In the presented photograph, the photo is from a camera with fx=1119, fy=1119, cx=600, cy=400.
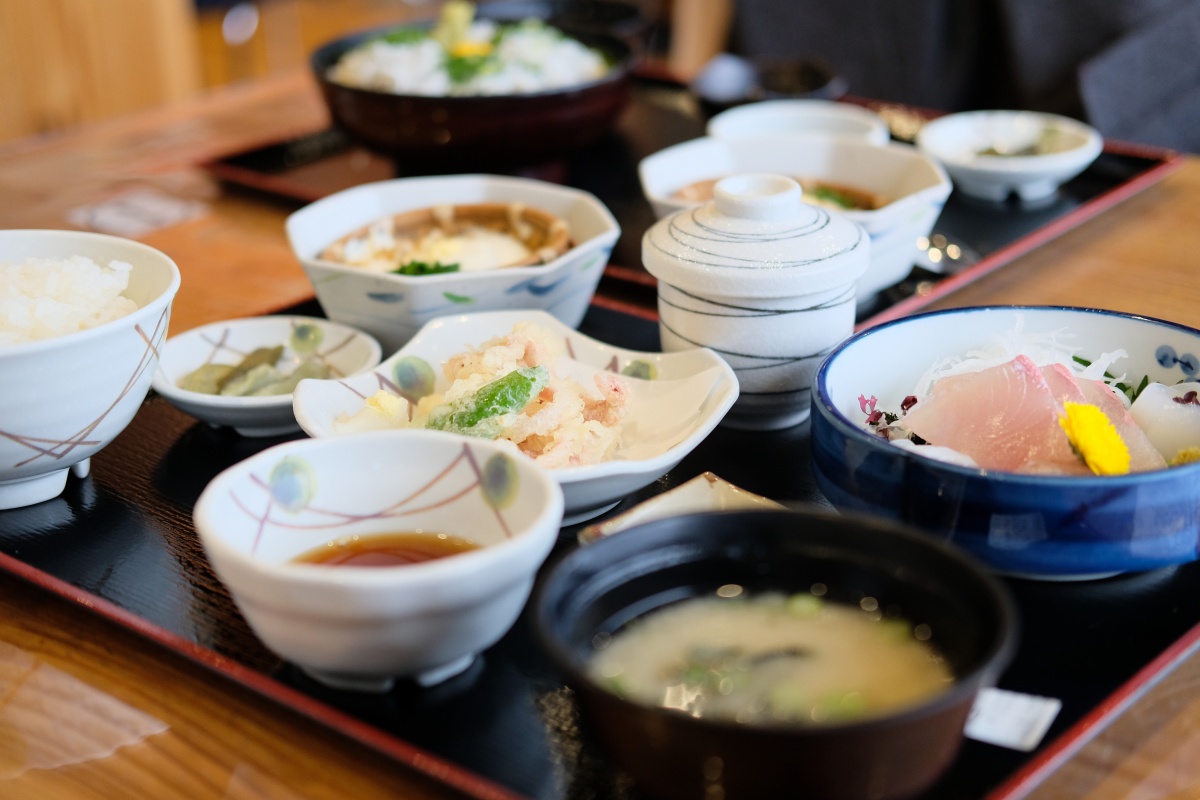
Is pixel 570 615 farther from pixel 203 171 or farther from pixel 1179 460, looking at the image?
pixel 203 171

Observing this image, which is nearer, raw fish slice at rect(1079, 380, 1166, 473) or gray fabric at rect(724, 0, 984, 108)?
raw fish slice at rect(1079, 380, 1166, 473)

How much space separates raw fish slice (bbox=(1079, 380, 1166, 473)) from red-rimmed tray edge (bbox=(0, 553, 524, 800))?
71 cm

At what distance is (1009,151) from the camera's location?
229cm

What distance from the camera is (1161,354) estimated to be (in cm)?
128

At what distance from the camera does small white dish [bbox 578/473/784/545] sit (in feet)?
3.62

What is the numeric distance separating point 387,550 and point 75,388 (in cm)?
41

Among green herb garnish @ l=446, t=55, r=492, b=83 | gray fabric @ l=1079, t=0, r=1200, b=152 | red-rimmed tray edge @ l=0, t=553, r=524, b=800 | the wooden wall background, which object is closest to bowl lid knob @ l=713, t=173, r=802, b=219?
red-rimmed tray edge @ l=0, t=553, r=524, b=800

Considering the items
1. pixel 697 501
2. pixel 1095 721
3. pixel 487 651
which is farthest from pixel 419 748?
pixel 1095 721

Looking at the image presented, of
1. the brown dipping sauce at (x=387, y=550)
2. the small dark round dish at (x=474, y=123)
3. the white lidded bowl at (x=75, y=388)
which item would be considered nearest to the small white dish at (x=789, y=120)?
the small dark round dish at (x=474, y=123)

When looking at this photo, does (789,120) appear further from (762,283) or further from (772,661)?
(772,661)

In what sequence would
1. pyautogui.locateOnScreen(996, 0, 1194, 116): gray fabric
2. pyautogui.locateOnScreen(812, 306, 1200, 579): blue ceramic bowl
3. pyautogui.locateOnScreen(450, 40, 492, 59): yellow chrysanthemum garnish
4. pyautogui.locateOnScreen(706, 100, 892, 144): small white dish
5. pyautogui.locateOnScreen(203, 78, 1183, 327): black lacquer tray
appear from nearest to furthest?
1. pyautogui.locateOnScreen(812, 306, 1200, 579): blue ceramic bowl
2. pyautogui.locateOnScreen(203, 78, 1183, 327): black lacquer tray
3. pyautogui.locateOnScreen(706, 100, 892, 144): small white dish
4. pyautogui.locateOnScreen(450, 40, 492, 59): yellow chrysanthemum garnish
5. pyautogui.locateOnScreen(996, 0, 1194, 116): gray fabric

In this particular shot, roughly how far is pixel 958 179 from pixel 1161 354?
0.95 meters

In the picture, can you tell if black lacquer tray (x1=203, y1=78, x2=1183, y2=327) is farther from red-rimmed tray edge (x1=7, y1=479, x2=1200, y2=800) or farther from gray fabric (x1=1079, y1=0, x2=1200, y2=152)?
red-rimmed tray edge (x1=7, y1=479, x2=1200, y2=800)

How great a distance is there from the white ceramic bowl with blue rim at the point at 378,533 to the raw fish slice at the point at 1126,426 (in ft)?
2.00
